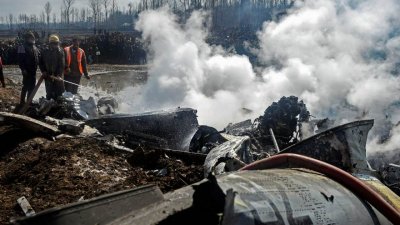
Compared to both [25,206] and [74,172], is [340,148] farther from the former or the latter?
[74,172]

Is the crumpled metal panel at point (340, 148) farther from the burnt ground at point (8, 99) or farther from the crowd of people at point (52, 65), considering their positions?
the burnt ground at point (8, 99)

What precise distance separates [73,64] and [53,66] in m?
0.69

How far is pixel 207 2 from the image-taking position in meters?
65.6

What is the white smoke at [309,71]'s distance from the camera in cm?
1205

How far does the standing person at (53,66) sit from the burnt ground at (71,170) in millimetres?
3200

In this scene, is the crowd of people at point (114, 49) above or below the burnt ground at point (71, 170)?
above

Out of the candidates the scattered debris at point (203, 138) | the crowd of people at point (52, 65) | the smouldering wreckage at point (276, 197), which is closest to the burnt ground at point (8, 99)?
the crowd of people at point (52, 65)

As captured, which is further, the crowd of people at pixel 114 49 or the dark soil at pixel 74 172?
the crowd of people at pixel 114 49

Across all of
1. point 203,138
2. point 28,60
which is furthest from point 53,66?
point 203,138

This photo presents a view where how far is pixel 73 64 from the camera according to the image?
35.7 ft

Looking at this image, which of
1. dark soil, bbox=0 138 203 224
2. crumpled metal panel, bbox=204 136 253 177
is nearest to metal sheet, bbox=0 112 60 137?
dark soil, bbox=0 138 203 224

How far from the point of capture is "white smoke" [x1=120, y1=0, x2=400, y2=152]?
39.5 ft

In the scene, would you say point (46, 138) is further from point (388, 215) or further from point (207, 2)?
point (207, 2)

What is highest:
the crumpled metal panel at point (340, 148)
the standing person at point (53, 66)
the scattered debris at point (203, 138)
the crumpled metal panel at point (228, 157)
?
the standing person at point (53, 66)
